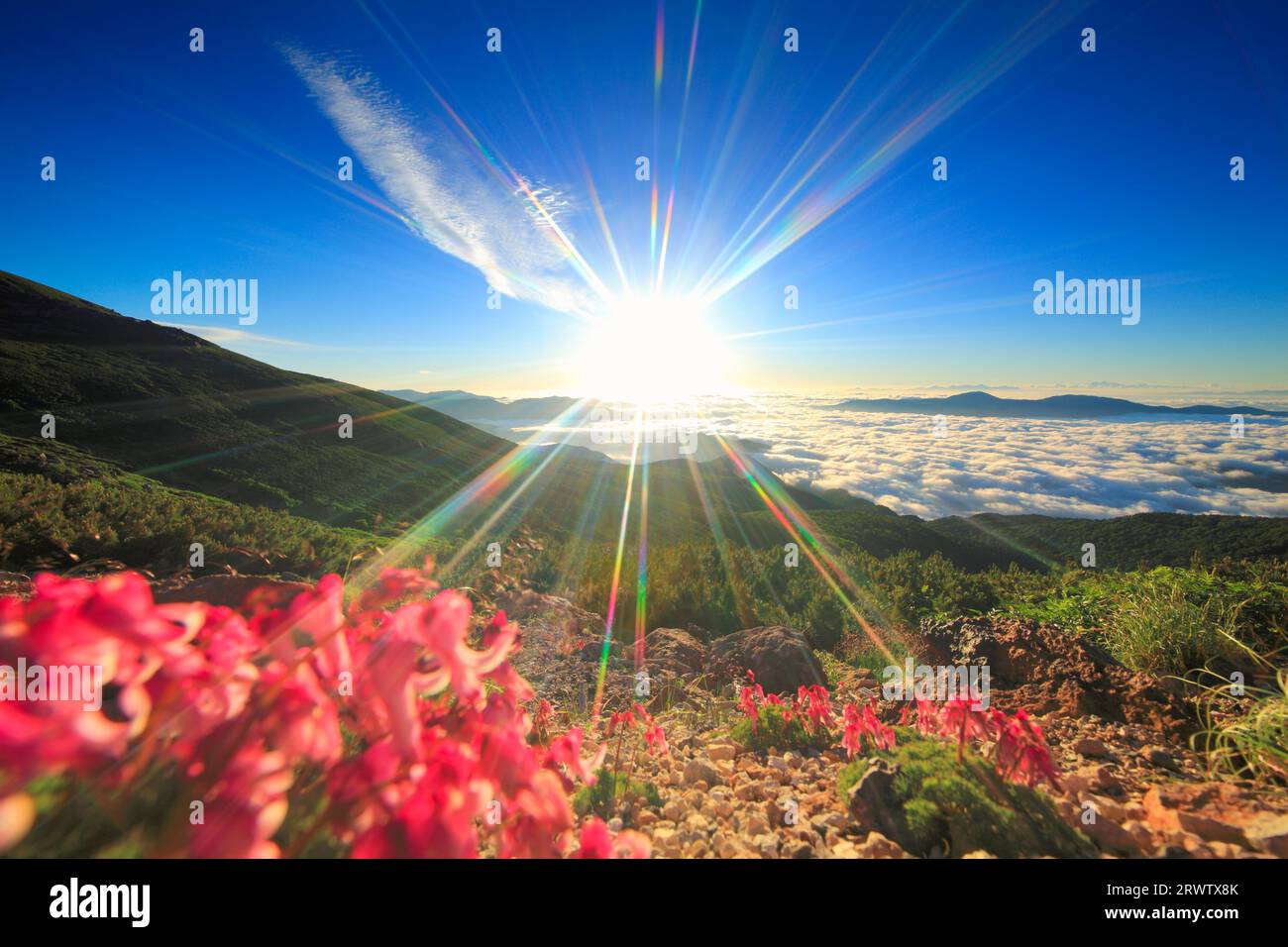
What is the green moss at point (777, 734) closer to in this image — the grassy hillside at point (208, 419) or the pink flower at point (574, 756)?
the pink flower at point (574, 756)

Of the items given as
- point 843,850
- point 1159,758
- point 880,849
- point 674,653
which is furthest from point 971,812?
point 674,653

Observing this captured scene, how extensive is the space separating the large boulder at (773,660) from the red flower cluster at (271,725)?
4687mm

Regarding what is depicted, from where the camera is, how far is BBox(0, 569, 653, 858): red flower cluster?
0.81 meters

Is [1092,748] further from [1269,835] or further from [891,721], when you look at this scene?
[1269,835]

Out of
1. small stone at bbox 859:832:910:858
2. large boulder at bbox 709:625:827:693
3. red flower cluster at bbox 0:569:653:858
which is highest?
red flower cluster at bbox 0:569:653:858

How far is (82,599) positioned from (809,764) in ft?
11.9

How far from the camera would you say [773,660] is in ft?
18.5

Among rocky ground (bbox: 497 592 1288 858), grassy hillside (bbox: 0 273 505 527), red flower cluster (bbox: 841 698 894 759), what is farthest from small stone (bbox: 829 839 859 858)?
grassy hillside (bbox: 0 273 505 527)

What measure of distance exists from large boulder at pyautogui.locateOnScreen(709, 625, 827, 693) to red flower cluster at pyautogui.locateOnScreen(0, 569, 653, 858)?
15.4 ft

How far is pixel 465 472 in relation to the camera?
30.0 metres

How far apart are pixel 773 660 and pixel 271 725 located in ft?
17.5

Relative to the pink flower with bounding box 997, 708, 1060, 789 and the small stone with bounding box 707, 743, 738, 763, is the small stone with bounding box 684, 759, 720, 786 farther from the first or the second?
the pink flower with bounding box 997, 708, 1060, 789
